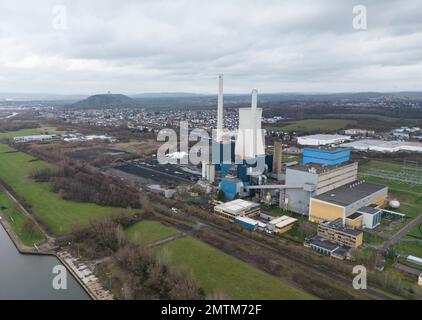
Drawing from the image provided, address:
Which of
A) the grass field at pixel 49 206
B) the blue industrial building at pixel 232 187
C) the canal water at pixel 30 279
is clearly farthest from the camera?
the blue industrial building at pixel 232 187

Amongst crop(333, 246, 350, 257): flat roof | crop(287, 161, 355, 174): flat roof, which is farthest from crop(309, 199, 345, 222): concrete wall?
crop(333, 246, 350, 257): flat roof

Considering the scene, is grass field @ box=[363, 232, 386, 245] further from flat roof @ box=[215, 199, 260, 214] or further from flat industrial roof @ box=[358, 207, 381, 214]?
flat roof @ box=[215, 199, 260, 214]

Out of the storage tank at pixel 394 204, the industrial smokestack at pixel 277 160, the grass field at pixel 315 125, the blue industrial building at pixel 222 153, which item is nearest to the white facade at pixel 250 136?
the blue industrial building at pixel 222 153

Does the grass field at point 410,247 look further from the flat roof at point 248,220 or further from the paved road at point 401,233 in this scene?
the flat roof at point 248,220

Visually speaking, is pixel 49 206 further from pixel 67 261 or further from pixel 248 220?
pixel 248 220
